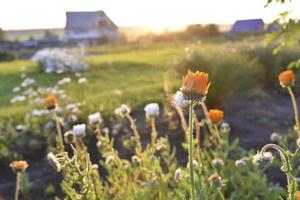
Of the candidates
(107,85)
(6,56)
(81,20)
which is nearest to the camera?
(107,85)

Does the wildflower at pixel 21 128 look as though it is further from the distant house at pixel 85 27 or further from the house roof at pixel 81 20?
the house roof at pixel 81 20

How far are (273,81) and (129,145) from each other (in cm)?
583

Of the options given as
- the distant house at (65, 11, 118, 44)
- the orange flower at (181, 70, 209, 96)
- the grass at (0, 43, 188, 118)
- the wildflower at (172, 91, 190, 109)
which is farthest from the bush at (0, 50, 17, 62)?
the orange flower at (181, 70, 209, 96)

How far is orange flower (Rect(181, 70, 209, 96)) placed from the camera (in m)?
1.89

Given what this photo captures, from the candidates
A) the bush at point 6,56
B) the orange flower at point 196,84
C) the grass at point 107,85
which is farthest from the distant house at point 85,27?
the orange flower at point 196,84

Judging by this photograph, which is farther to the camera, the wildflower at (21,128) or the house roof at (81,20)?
the house roof at (81,20)

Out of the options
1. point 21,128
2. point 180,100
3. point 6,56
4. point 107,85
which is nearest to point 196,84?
point 180,100

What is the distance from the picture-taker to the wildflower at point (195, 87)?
1.88 m

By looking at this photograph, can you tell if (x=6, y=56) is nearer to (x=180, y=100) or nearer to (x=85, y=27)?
(x=85, y=27)

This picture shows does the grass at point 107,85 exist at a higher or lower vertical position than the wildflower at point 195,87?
lower

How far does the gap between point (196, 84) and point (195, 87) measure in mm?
14

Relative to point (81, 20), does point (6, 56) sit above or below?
below

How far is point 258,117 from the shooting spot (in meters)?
7.65

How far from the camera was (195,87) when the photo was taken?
1.90 m
